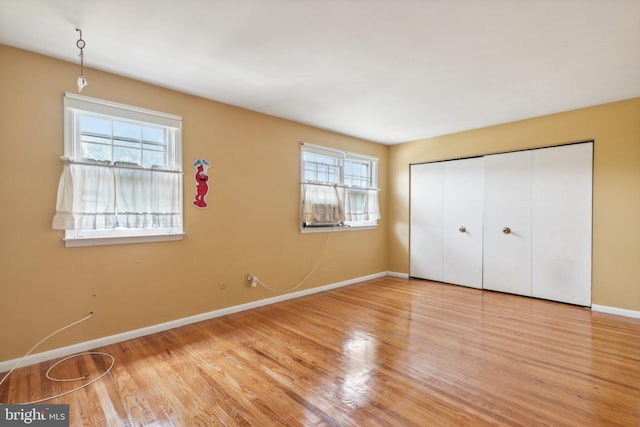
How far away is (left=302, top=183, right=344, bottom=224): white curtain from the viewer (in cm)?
442

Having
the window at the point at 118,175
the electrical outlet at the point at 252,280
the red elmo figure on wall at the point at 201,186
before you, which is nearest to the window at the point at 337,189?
the electrical outlet at the point at 252,280

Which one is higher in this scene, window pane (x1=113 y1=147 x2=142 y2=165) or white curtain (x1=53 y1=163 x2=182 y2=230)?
window pane (x1=113 y1=147 x2=142 y2=165)

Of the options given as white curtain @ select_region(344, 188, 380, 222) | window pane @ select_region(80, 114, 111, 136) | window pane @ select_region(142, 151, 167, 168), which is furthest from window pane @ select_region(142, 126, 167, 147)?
white curtain @ select_region(344, 188, 380, 222)

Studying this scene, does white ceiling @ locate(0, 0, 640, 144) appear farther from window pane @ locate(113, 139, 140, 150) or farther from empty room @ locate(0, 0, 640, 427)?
window pane @ locate(113, 139, 140, 150)

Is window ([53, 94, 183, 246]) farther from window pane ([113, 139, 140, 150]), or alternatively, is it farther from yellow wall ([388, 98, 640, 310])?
yellow wall ([388, 98, 640, 310])

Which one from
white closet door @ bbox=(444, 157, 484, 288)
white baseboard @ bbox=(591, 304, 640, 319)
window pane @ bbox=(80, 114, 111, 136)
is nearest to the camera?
window pane @ bbox=(80, 114, 111, 136)

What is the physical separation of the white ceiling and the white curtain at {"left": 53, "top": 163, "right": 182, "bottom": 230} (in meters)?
0.84

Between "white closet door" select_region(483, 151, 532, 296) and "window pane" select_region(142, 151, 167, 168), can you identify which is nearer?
"window pane" select_region(142, 151, 167, 168)

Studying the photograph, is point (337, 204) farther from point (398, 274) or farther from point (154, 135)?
point (154, 135)

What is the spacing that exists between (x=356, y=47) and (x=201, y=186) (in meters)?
2.13

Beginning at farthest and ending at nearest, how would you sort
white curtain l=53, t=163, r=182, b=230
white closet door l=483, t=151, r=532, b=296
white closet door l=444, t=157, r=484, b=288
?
white closet door l=444, t=157, r=484, b=288, white closet door l=483, t=151, r=532, b=296, white curtain l=53, t=163, r=182, b=230

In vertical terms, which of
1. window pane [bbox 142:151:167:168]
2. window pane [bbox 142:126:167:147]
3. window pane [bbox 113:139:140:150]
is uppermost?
window pane [bbox 142:126:167:147]

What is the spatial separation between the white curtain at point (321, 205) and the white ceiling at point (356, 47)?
4.38 ft

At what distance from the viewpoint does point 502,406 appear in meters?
1.93
